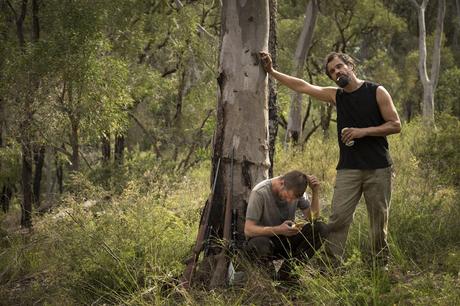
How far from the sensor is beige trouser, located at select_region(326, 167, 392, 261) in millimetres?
5035

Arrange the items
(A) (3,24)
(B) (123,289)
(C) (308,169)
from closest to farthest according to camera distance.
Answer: (B) (123,289) → (C) (308,169) → (A) (3,24)

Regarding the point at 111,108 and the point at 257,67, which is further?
the point at 111,108

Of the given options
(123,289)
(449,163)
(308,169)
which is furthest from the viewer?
(308,169)

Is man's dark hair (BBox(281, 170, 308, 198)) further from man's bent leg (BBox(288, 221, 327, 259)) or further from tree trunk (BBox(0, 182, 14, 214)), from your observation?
tree trunk (BBox(0, 182, 14, 214))

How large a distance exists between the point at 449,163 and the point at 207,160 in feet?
31.6

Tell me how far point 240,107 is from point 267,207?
988 millimetres

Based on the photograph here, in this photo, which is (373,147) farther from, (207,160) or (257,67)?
(207,160)

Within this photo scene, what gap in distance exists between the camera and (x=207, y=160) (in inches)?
720

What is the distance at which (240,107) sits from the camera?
561 centimetres

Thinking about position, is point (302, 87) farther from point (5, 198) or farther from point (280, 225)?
point (5, 198)

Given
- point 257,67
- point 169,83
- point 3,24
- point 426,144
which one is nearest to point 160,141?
point 169,83

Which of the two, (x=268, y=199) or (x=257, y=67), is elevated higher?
(x=257, y=67)

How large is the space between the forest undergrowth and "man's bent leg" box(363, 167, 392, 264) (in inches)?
4.6

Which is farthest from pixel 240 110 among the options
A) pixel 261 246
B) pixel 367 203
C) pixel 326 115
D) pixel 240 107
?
pixel 326 115
